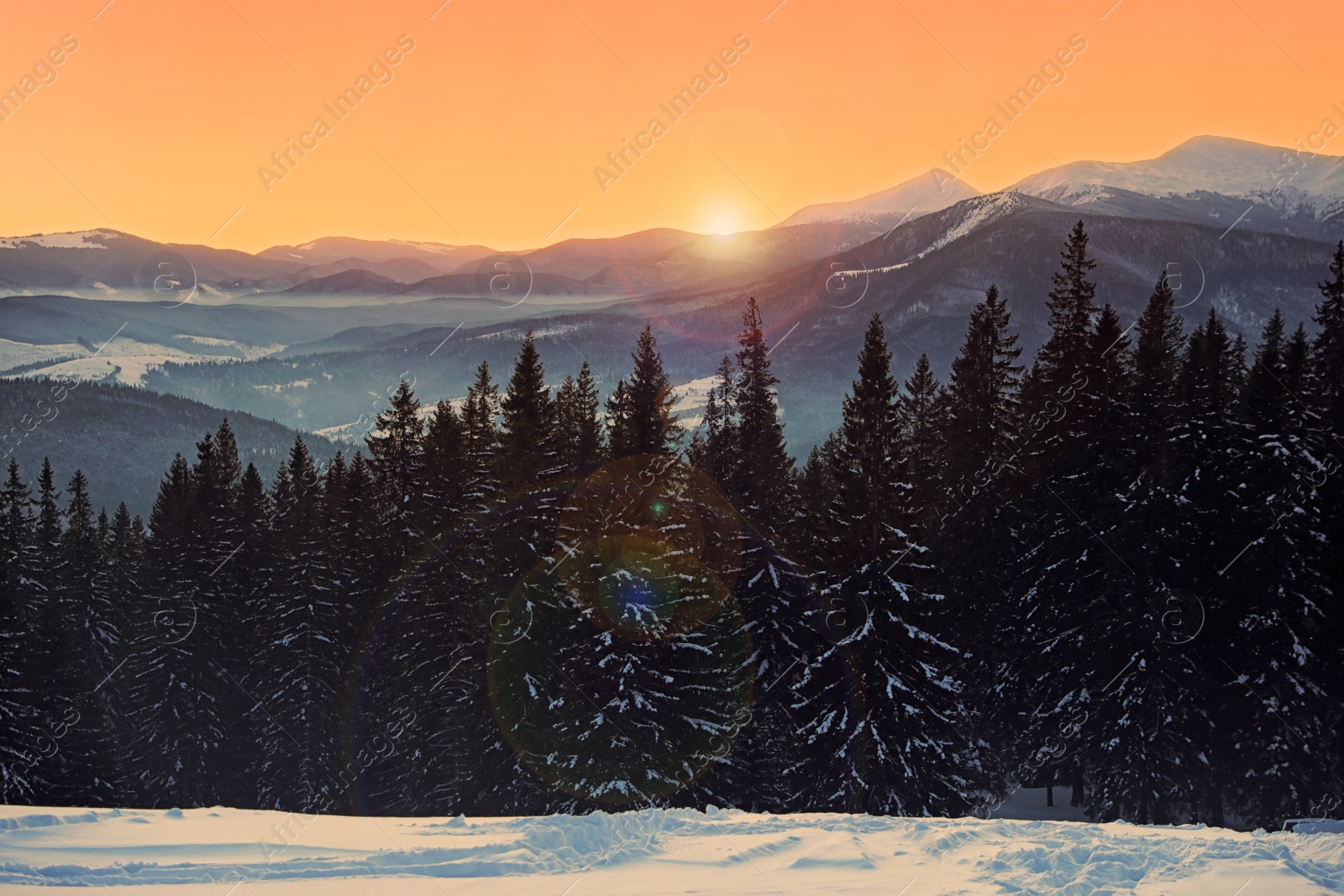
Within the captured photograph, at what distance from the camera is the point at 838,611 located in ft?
97.6

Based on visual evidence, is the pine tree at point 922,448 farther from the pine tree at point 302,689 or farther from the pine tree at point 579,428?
the pine tree at point 302,689

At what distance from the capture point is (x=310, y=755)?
39438 mm

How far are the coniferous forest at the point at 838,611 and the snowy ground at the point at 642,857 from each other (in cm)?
1483

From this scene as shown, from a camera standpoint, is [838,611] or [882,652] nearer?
[882,652]

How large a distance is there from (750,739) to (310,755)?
1974cm

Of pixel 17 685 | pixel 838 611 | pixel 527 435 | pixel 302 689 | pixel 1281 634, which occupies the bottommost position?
pixel 302 689

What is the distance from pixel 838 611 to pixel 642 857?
1763cm

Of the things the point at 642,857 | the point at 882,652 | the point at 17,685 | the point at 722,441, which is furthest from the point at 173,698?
the point at 642,857

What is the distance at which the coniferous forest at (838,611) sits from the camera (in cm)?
2898

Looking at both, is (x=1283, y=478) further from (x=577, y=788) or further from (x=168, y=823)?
(x=168, y=823)

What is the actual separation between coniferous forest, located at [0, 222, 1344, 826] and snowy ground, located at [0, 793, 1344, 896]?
14.8 meters

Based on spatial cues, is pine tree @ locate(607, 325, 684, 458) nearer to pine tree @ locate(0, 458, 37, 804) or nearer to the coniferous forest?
the coniferous forest

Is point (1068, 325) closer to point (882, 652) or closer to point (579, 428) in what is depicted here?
point (882, 652)

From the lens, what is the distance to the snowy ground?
11.6 meters
